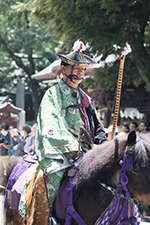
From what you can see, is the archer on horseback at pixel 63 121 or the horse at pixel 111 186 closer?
the horse at pixel 111 186

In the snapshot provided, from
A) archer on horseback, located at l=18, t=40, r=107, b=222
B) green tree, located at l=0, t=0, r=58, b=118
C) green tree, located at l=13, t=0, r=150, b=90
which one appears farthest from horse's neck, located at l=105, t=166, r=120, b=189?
green tree, located at l=0, t=0, r=58, b=118

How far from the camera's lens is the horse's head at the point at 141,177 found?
238cm

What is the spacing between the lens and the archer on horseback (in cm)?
294

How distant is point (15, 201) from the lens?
11.4ft

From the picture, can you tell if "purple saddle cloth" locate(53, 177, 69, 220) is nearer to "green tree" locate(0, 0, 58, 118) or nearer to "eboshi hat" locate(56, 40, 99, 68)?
"eboshi hat" locate(56, 40, 99, 68)

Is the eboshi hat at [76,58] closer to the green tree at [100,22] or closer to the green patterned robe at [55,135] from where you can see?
the green patterned robe at [55,135]

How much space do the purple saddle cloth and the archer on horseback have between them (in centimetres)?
5

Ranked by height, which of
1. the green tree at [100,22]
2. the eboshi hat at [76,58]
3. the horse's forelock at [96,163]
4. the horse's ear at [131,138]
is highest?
the green tree at [100,22]

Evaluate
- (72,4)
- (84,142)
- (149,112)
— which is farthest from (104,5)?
(149,112)

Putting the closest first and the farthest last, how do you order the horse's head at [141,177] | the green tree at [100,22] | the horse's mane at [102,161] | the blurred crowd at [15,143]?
the horse's head at [141,177] → the horse's mane at [102,161] → the green tree at [100,22] → the blurred crowd at [15,143]

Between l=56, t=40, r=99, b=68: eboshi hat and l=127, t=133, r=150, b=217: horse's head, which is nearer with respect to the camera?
l=127, t=133, r=150, b=217: horse's head

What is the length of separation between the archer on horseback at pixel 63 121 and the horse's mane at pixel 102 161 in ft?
0.71

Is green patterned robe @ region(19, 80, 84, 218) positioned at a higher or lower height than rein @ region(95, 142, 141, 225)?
higher

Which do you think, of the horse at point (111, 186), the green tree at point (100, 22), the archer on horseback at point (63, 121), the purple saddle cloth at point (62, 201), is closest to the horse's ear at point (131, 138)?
the horse at point (111, 186)
